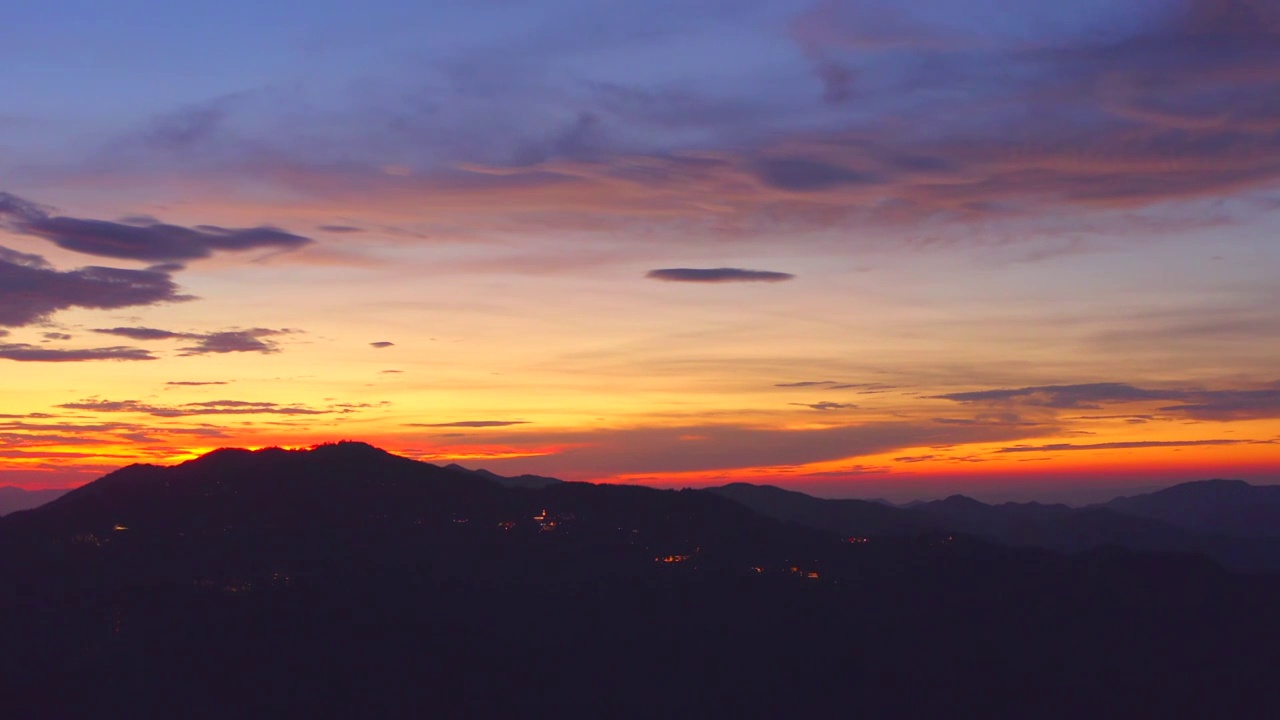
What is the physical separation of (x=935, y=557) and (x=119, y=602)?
365 ft

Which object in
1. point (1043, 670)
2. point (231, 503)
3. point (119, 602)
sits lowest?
point (1043, 670)

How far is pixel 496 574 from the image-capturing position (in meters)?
130

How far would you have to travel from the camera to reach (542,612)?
11862 centimetres

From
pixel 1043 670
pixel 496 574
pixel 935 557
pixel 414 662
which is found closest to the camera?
pixel 414 662

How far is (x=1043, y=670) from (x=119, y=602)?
102523 millimetres

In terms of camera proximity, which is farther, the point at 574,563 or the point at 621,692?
the point at 574,563

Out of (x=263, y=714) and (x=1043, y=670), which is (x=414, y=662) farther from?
(x=1043, y=670)

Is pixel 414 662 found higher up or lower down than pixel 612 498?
lower down

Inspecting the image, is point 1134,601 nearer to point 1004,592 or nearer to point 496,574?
point 1004,592

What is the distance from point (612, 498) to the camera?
6693 inches

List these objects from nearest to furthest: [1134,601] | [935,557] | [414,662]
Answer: [414,662]
[1134,601]
[935,557]

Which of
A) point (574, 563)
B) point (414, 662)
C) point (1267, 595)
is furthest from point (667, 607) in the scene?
point (1267, 595)

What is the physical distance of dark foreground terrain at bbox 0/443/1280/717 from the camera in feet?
323

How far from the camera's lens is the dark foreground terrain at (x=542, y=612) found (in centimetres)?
9856
